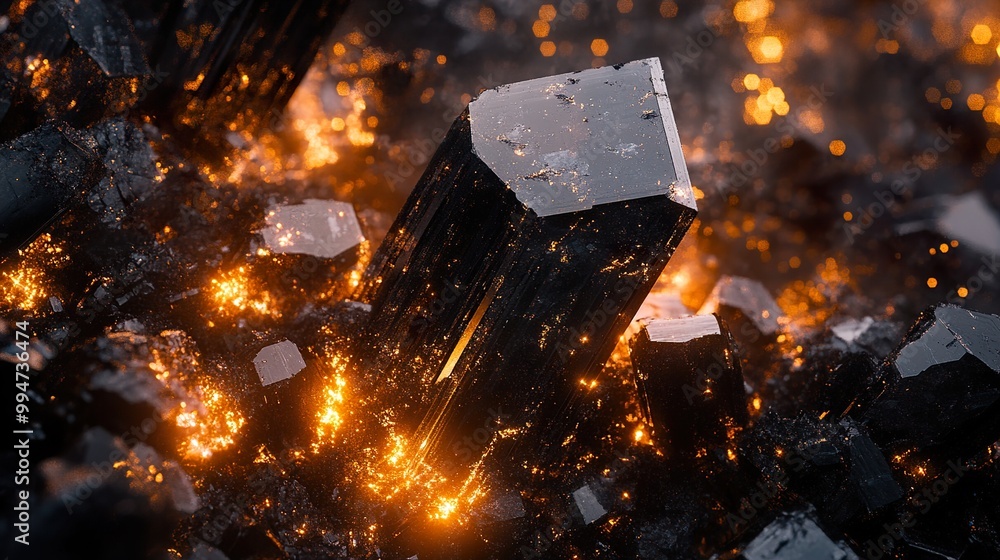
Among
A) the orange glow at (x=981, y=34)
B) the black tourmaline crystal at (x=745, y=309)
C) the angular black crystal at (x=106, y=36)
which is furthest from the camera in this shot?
the orange glow at (x=981, y=34)

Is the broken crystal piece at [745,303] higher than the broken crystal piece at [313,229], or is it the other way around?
the broken crystal piece at [313,229]

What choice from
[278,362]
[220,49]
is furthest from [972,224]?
[220,49]

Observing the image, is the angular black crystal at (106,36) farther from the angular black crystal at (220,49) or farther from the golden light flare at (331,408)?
the golden light flare at (331,408)

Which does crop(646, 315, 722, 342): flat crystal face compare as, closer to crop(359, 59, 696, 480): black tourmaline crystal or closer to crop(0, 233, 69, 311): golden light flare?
crop(359, 59, 696, 480): black tourmaline crystal

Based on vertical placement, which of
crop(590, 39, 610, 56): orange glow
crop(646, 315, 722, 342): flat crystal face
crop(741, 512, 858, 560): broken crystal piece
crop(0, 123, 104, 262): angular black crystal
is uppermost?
crop(0, 123, 104, 262): angular black crystal

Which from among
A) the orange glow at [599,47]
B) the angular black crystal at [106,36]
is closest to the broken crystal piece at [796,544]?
the orange glow at [599,47]

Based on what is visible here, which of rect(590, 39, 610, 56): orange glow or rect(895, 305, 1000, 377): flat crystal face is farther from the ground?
rect(590, 39, 610, 56): orange glow

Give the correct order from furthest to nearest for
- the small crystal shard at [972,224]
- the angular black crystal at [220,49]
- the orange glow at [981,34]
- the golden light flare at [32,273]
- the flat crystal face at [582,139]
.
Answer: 1. the orange glow at [981,34]
2. the small crystal shard at [972,224]
3. the angular black crystal at [220,49]
4. the golden light flare at [32,273]
5. the flat crystal face at [582,139]

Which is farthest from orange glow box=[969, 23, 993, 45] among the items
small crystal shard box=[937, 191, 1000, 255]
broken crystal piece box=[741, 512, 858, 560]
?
broken crystal piece box=[741, 512, 858, 560]
